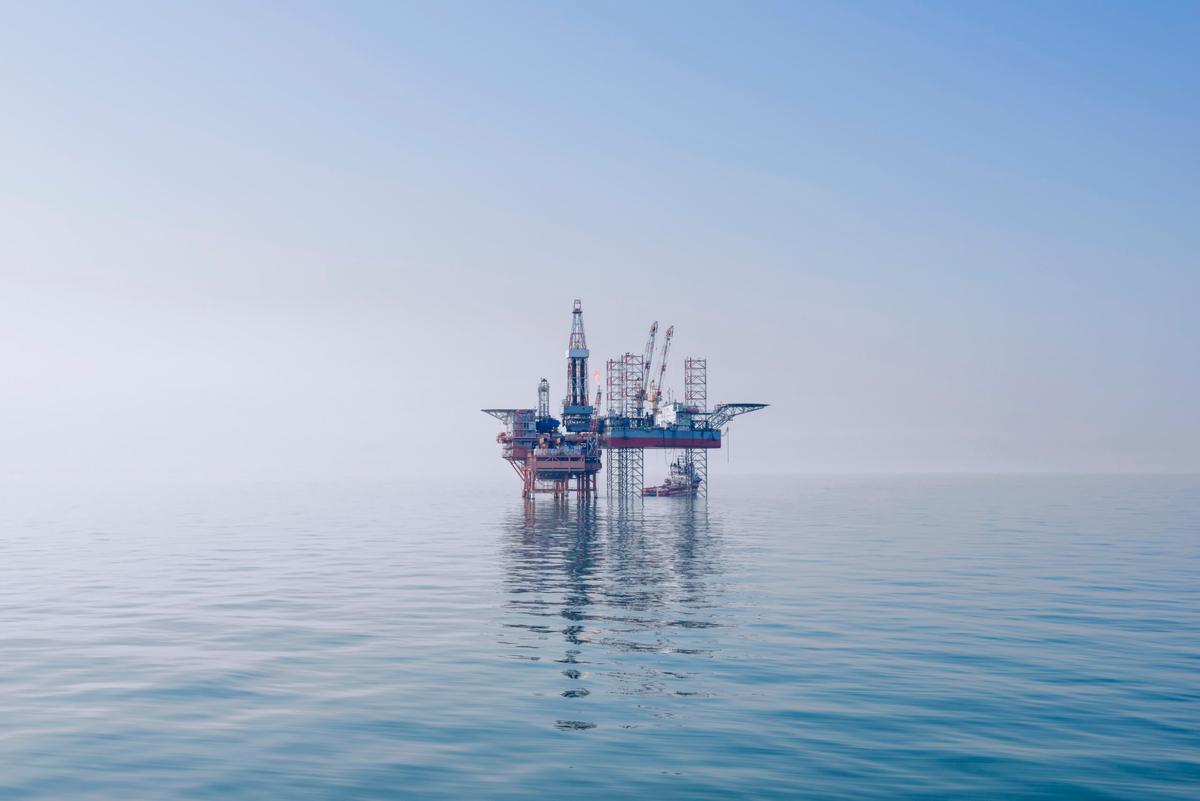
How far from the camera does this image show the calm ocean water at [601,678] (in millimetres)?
19047

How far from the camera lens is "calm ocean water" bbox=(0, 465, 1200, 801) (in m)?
19.0

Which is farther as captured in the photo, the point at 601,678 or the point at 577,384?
the point at 577,384

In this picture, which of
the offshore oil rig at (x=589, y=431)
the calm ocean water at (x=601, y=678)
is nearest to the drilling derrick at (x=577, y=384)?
the offshore oil rig at (x=589, y=431)

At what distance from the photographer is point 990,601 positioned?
43562mm

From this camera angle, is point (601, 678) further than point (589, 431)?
No

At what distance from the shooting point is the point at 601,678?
91.4 ft

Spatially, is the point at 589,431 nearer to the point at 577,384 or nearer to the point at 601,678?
the point at 577,384

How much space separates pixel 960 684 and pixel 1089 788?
8.34 m

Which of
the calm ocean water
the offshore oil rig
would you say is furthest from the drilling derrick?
the calm ocean water

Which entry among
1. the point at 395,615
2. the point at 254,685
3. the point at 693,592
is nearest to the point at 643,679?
the point at 254,685

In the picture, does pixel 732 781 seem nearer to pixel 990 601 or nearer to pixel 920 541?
pixel 990 601

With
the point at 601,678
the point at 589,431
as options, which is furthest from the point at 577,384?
the point at 601,678

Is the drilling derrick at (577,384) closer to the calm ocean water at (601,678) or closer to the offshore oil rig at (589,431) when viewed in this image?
the offshore oil rig at (589,431)

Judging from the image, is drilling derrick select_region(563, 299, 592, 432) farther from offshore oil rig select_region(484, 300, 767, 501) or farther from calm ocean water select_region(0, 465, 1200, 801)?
calm ocean water select_region(0, 465, 1200, 801)
